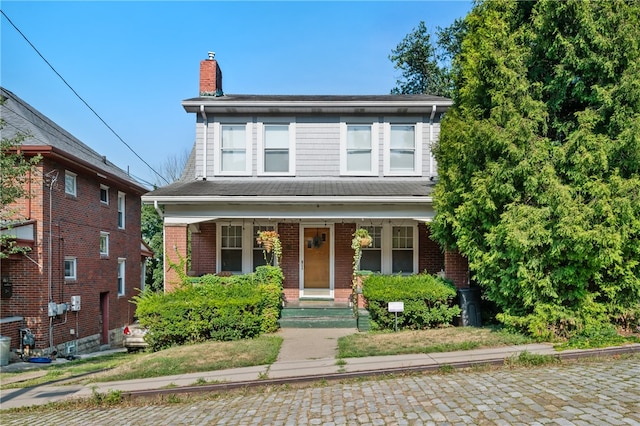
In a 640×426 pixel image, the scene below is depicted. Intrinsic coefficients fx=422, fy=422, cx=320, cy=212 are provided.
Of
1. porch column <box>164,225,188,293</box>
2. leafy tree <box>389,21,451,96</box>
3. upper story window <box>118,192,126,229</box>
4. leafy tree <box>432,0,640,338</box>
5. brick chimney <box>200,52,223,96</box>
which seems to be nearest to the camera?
leafy tree <box>432,0,640,338</box>

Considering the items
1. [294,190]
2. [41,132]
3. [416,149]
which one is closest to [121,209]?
[41,132]

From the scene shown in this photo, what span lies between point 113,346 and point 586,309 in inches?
698

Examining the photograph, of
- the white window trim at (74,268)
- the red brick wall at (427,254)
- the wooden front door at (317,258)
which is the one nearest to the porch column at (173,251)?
the wooden front door at (317,258)

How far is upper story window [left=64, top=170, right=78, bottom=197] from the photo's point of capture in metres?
14.9

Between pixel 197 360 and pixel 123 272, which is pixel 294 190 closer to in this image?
pixel 197 360

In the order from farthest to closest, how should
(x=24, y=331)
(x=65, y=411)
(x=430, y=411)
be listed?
1. (x=24, y=331)
2. (x=65, y=411)
3. (x=430, y=411)

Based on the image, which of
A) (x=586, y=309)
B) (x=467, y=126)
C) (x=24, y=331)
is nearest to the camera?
(x=586, y=309)

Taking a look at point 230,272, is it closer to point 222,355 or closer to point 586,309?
point 222,355

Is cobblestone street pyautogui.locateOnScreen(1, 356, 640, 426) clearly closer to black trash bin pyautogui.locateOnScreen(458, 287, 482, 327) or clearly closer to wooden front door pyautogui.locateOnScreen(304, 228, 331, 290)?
black trash bin pyautogui.locateOnScreen(458, 287, 482, 327)

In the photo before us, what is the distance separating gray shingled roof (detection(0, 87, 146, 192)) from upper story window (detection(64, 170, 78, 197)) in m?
0.68

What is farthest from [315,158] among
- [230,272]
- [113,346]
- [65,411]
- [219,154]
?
[113,346]

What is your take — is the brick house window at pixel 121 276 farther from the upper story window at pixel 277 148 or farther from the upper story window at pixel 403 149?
the upper story window at pixel 403 149

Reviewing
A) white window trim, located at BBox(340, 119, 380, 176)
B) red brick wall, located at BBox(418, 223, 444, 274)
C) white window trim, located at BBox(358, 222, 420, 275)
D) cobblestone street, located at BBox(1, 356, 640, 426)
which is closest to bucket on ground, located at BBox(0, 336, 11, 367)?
cobblestone street, located at BBox(1, 356, 640, 426)

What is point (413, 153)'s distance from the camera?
12961 mm
